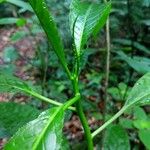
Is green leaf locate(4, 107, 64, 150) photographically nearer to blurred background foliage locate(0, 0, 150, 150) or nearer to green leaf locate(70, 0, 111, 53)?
green leaf locate(70, 0, 111, 53)

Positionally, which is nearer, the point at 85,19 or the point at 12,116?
the point at 85,19

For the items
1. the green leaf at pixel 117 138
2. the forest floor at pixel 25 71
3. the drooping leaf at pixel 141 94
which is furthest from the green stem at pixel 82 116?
the forest floor at pixel 25 71

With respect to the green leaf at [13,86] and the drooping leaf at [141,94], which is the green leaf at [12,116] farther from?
the drooping leaf at [141,94]

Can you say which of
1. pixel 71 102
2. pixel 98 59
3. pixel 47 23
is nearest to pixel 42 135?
pixel 71 102

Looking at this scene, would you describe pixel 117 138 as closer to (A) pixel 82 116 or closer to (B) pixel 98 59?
(A) pixel 82 116

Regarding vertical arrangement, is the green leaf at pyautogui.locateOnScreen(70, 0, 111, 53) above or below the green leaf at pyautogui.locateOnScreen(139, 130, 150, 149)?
above

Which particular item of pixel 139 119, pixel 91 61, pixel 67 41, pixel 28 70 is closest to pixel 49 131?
pixel 139 119

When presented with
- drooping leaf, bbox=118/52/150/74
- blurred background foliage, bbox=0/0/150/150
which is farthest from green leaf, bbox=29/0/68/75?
blurred background foliage, bbox=0/0/150/150

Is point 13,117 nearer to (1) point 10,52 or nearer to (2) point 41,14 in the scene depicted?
(2) point 41,14
